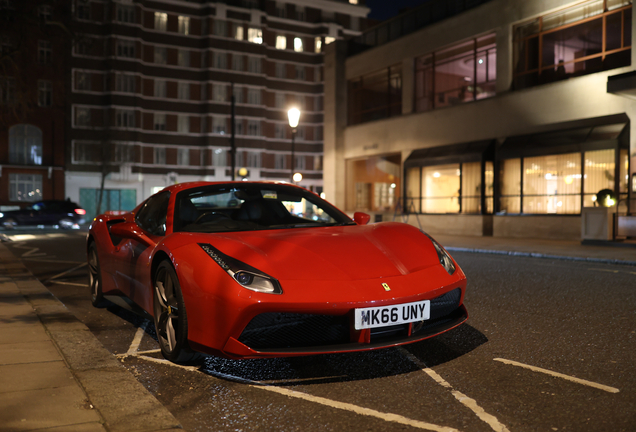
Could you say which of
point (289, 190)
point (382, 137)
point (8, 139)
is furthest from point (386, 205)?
point (8, 139)

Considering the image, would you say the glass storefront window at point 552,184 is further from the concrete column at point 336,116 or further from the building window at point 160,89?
the building window at point 160,89

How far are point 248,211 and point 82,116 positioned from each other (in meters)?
48.1

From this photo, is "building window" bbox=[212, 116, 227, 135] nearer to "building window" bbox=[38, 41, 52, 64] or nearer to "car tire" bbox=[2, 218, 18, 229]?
"building window" bbox=[38, 41, 52, 64]

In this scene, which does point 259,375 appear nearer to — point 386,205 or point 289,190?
point 289,190

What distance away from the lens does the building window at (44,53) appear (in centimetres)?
4697

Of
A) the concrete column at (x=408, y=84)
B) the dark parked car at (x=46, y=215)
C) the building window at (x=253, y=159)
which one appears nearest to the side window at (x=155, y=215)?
the concrete column at (x=408, y=84)

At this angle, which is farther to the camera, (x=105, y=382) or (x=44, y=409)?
(x=105, y=382)

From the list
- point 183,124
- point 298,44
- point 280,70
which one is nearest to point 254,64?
point 280,70

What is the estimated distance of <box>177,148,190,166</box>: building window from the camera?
52.2 meters

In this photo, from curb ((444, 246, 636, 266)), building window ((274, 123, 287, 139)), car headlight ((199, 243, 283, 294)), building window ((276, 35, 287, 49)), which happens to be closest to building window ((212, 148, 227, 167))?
building window ((274, 123, 287, 139))

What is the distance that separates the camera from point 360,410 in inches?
120

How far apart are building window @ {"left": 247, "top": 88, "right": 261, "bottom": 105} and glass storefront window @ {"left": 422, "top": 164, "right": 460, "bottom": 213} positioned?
103 ft

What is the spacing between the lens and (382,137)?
94.6 feet

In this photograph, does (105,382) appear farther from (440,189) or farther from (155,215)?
(440,189)
